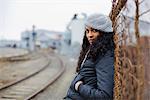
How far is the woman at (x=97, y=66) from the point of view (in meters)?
3.14

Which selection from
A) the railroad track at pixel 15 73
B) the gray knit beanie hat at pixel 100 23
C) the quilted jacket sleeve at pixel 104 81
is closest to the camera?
the quilted jacket sleeve at pixel 104 81

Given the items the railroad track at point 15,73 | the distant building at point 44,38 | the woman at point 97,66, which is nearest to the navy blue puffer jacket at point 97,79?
the woman at point 97,66

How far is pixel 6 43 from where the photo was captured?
360 ft

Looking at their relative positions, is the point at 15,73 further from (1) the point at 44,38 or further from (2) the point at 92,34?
(1) the point at 44,38

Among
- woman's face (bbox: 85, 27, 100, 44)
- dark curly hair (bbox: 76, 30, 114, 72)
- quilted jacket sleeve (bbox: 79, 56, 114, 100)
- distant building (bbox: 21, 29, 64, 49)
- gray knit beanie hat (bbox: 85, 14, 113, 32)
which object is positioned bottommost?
distant building (bbox: 21, 29, 64, 49)

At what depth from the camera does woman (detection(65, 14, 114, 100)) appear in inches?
124

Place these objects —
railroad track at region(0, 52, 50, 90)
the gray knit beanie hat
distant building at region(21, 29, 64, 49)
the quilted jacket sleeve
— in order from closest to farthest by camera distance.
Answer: the quilted jacket sleeve
the gray knit beanie hat
railroad track at region(0, 52, 50, 90)
distant building at region(21, 29, 64, 49)

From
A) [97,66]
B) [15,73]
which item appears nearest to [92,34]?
[97,66]

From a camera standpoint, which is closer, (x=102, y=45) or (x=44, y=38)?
(x=102, y=45)

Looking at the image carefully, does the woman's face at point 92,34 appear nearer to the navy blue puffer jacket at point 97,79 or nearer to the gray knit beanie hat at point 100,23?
the gray knit beanie hat at point 100,23

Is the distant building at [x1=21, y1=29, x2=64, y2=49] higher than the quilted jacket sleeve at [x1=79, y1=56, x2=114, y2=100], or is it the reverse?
the quilted jacket sleeve at [x1=79, y1=56, x2=114, y2=100]

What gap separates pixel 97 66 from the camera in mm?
3188

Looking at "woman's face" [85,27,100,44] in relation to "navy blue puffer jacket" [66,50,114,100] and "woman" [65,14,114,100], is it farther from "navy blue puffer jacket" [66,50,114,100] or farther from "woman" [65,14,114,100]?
"navy blue puffer jacket" [66,50,114,100]

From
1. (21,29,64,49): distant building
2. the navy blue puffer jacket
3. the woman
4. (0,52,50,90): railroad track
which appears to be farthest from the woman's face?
(21,29,64,49): distant building
